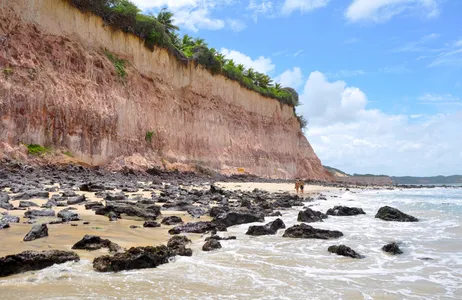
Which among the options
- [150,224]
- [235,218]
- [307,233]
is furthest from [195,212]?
[307,233]

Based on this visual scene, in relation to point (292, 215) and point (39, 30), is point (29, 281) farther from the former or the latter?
point (39, 30)

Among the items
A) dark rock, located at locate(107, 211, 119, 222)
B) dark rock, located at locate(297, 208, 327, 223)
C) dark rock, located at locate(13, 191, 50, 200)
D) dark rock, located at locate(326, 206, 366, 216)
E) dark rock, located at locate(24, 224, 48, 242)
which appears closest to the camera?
dark rock, located at locate(24, 224, 48, 242)

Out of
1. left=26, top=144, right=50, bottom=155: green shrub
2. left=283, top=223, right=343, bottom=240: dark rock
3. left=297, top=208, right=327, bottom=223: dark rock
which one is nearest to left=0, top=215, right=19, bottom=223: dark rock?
left=283, top=223, right=343, bottom=240: dark rock

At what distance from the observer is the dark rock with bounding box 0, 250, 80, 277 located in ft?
11.4

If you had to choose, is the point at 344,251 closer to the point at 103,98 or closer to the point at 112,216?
the point at 112,216

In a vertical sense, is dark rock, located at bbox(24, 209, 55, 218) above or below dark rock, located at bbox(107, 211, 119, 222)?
above

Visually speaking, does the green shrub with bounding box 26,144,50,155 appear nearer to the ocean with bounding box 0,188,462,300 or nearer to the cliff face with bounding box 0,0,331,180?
the cliff face with bounding box 0,0,331,180

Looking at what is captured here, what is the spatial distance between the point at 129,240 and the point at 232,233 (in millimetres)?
2131

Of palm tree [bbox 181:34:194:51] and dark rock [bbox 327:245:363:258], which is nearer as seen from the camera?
dark rock [bbox 327:245:363:258]

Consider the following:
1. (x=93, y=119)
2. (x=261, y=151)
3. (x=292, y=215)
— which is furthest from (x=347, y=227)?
(x=261, y=151)

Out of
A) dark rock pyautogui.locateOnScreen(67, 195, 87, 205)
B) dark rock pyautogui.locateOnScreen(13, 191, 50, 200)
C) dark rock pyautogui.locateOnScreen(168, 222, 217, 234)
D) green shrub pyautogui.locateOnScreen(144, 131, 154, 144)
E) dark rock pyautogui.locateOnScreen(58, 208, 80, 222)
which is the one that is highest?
green shrub pyautogui.locateOnScreen(144, 131, 154, 144)

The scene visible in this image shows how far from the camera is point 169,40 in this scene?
29.5 m

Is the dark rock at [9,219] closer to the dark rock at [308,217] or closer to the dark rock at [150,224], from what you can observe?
the dark rock at [150,224]

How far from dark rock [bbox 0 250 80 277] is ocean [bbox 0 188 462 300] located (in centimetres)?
10
